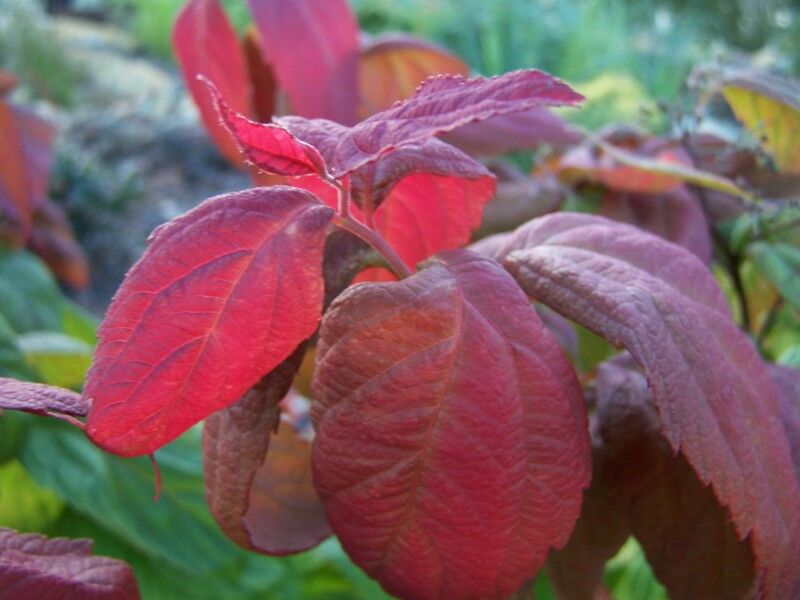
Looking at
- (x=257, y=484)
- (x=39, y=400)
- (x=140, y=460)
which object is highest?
(x=39, y=400)

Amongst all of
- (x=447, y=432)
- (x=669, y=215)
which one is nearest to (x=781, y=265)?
(x=669, y=215)

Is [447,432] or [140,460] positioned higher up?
[447,432]

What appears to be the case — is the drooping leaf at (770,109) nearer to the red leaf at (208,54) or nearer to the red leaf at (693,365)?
the red leaf at (693,365)

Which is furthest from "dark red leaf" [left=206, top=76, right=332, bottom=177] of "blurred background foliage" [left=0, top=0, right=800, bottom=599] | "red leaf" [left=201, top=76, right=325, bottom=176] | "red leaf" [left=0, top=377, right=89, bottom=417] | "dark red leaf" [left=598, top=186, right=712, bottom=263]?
"dark red leaf" [left=598, top=186, right=712, bottom=263]

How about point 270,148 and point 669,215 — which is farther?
point 669,215

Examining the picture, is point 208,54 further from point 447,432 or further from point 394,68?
point 447,432

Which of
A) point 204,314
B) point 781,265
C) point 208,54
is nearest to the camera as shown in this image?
point 204,314

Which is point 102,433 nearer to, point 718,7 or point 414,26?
point 414,26

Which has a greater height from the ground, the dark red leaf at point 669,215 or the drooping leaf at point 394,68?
the drooping leaf at point 394,68

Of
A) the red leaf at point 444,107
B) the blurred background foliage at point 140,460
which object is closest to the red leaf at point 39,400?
→ the red leaf at point 444,107
